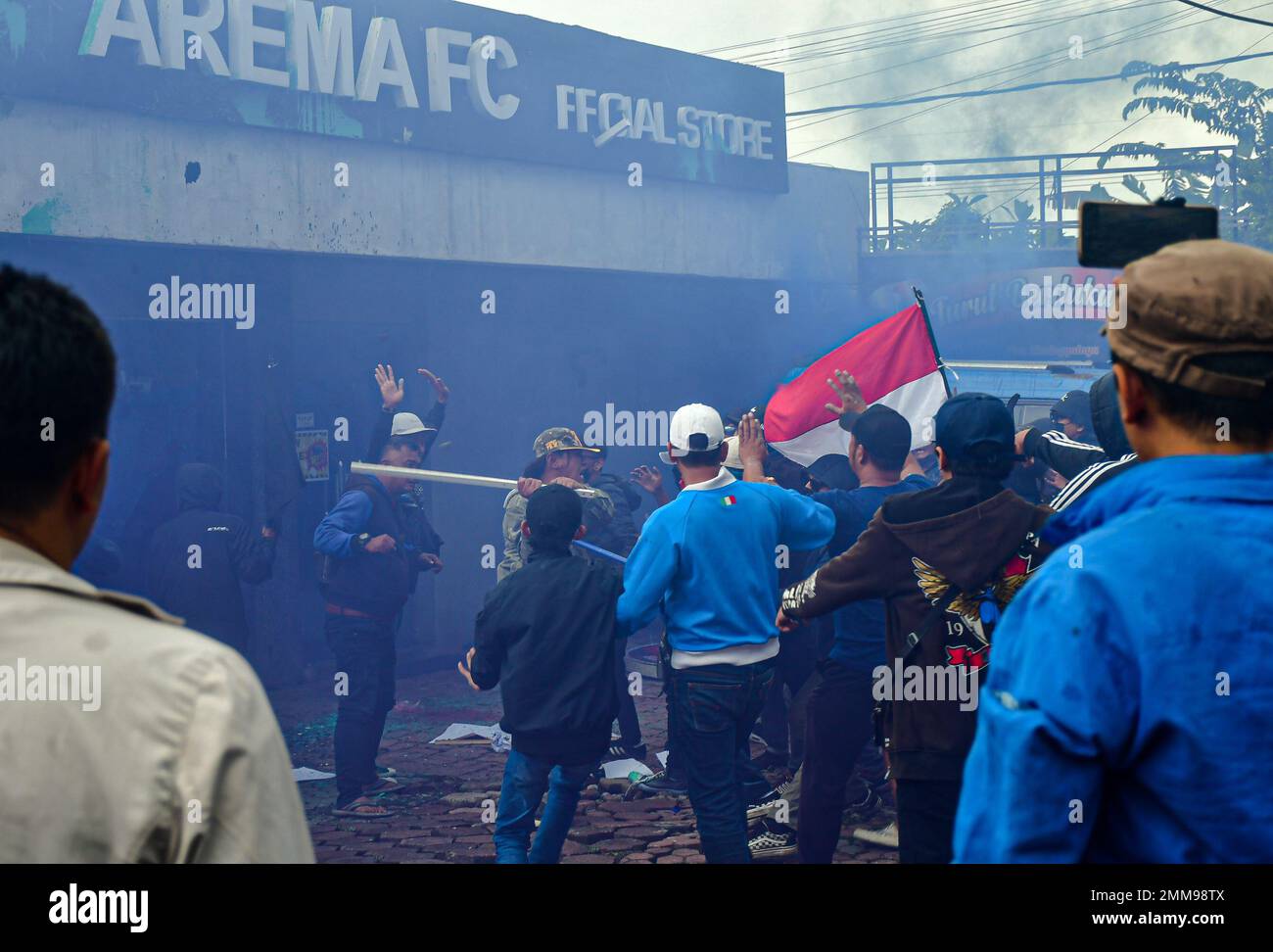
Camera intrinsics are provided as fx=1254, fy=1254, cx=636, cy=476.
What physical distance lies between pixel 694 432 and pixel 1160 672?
3.73 m

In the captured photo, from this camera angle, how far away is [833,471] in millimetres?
7762

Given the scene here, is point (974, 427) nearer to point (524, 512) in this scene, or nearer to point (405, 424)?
point (524, 512)

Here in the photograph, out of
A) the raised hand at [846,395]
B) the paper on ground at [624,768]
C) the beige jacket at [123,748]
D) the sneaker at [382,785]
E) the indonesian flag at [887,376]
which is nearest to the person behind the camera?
the beige jacket at [123,748]

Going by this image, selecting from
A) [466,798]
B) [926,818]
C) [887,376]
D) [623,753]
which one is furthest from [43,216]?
[926,818]

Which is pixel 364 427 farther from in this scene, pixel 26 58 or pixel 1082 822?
pixel 1082 822

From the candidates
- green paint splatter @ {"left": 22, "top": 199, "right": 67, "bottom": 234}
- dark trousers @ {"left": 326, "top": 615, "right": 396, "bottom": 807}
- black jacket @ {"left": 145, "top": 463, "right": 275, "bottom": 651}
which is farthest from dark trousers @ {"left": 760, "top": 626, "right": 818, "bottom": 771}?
green paint splatter @ {"left": 22, "top": 199, "right": 67, "bottom": 234}

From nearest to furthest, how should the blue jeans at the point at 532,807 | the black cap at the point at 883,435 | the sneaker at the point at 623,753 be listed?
the blue jeans at the point at 532,807 → the black cap at the point at 883,435 → the sneaker at the point at 623,753

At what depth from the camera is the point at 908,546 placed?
424cm

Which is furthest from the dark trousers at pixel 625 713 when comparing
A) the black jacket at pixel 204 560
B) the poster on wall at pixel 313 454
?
the poster on wall at pixel 313 454

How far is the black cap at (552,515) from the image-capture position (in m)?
5.28

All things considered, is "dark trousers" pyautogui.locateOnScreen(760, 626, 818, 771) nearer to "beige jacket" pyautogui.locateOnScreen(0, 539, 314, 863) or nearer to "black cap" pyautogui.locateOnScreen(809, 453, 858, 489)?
"black cap" pyautogui.locateOnScreen(809, 453, 858, 489)

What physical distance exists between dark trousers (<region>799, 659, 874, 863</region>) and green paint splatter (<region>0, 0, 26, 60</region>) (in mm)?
6793

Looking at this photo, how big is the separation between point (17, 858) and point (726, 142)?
13.6m

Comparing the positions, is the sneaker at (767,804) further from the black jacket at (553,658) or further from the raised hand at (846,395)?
the raised hand at (846,395)
